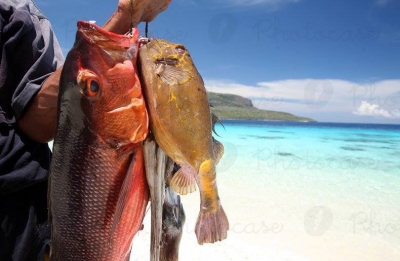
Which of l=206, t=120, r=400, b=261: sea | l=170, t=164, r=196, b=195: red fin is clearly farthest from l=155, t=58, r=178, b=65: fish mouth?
l=206, t=120, r=400, b=261: sea

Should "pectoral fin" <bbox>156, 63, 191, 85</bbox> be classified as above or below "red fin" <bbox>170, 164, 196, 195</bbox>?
above

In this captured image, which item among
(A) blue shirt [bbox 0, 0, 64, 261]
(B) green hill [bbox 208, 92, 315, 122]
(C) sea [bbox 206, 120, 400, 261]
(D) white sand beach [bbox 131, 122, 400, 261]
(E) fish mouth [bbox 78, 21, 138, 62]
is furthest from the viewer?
(B) green hill [bbox 208, 92, 315, 122]

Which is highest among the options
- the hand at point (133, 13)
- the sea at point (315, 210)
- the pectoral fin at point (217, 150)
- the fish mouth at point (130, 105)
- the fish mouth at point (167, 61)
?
the hand at point (133, 13)

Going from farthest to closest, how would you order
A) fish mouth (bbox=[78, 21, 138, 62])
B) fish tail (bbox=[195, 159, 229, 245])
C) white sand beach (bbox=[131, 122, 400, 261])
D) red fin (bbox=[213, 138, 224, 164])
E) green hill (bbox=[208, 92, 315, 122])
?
green hill (bbox=[208, 92, 315, 122])
white sand beach (bbox=[131, 122, 400, 261])
red fin (bbox=[213, 138, 224, 164])
fish tail (bbox=[195, 159, 229, 245])
fish mouth (bbox=[78, 21, 138, 62])

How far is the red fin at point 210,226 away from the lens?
1.24 meters

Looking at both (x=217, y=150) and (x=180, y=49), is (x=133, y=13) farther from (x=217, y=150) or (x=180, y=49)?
(x=217, y=150)

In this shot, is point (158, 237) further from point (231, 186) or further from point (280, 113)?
point (280, 113)

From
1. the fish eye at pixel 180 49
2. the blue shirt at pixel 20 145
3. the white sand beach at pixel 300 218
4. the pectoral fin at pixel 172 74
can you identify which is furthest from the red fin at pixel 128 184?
the white sand beach at pixel 300 218

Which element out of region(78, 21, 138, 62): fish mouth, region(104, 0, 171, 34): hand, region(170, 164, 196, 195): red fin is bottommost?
region(170, 164, 196, 195): red fin

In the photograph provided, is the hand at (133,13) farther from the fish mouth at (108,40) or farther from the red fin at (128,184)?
the red fin at (128,184)

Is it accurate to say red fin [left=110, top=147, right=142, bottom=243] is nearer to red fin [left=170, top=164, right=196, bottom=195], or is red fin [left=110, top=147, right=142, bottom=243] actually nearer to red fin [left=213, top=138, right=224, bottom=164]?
red fin [left=170, top=164, right=196, bottom=195]

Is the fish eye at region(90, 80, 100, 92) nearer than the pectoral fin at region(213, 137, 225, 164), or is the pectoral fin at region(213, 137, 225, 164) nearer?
the fish eye at region(90, 80, 100, 92)

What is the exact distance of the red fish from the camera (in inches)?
45.1

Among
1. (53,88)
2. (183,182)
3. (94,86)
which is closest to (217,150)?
(183,182)
